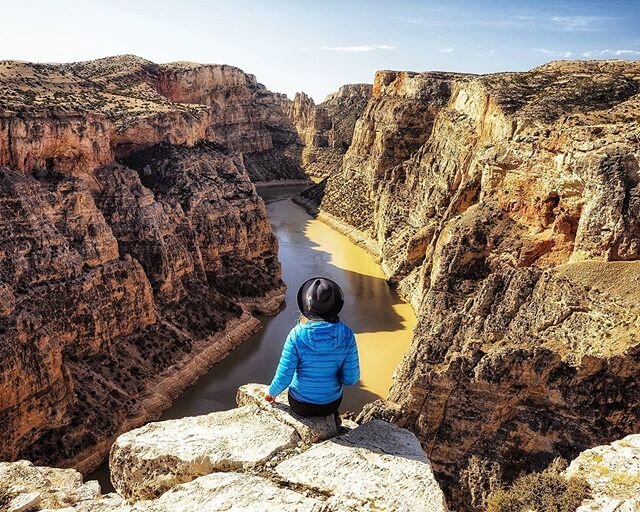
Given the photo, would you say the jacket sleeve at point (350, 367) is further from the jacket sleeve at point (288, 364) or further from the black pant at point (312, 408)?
the jacket sleeve at point (288, 364)

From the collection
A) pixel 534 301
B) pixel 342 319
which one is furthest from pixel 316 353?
pixel 342 319

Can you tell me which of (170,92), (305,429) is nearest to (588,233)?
(305,429)

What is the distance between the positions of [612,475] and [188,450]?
252 inches

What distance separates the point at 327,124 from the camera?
109875mm

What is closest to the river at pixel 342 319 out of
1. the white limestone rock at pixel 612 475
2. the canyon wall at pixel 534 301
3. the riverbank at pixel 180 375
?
the riverbank at pixel 180 375

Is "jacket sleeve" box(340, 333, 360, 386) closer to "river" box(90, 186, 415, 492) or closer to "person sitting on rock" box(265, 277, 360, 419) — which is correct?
"person sitting on rock" box(265, 277, 360, 419)

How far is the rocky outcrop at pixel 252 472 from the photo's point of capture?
6.44 metres

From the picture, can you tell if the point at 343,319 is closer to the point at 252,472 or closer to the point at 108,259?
the point at 108,259

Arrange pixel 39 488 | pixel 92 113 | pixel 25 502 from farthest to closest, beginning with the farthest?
pixel 92 113 → pixel 39 488 → pixel 25 502

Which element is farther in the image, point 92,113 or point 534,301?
point 92,113

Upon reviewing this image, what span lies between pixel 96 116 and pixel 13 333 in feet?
45.5

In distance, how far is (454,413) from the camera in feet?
60.1

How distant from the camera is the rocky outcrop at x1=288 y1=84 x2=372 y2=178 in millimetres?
101625

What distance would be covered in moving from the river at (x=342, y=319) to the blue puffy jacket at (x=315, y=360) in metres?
16.2
